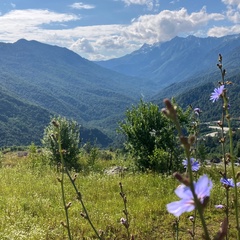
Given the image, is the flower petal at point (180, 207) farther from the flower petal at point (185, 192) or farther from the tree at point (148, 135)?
the tree at point (148, 135)

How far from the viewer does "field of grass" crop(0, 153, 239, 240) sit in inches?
257

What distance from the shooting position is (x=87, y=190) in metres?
9.95

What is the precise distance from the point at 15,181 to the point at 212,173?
7146 millimetres

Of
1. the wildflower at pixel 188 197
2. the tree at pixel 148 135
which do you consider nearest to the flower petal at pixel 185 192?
the wildflower at pixel 188 197

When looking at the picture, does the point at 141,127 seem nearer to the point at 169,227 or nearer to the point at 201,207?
the point at 169,227

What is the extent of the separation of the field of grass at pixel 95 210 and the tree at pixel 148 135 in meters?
4.06

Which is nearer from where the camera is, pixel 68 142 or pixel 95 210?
pixel 95 210

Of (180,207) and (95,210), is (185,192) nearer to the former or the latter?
(180,207)

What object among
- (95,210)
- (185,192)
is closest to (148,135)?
(95,210)

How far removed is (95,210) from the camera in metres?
7.97

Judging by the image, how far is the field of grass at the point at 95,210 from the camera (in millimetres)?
6520

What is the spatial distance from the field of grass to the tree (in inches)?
160

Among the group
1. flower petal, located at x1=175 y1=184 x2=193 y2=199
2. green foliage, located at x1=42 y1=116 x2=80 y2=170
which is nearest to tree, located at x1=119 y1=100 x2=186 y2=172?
green foliage, located at x1=42 y1=116 x2=80 y2=170

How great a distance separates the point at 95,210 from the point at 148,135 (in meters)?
8.11
